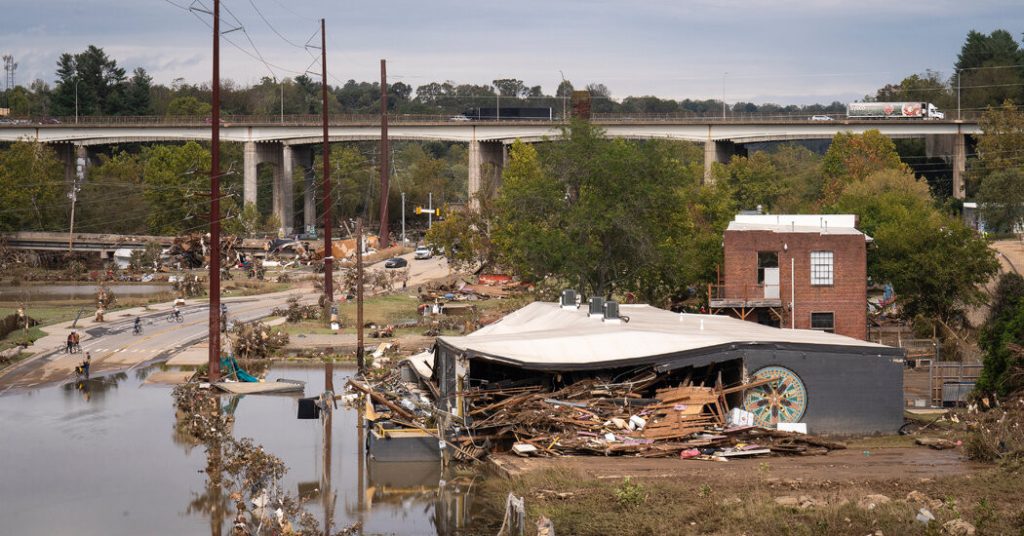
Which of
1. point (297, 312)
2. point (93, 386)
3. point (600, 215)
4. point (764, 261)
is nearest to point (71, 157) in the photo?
point (297, 312)

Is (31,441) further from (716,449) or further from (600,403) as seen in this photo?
(716,449)

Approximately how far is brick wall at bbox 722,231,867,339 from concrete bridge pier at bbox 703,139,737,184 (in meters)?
71.9

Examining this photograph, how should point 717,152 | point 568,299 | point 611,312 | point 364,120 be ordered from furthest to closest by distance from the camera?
point 364,120
point 717,152
point 568,299
point 611,312

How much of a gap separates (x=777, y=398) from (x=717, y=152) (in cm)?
9951

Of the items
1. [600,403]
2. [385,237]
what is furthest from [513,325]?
[385,237]

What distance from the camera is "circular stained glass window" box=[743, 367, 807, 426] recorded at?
3350cm

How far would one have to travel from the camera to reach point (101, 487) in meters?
31.1

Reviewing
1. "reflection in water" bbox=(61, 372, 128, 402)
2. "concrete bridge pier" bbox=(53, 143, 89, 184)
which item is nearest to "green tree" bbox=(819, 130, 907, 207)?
"reflection in water" bbox=(61, 372, 128, 402)

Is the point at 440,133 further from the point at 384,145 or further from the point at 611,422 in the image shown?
the point at 611,422

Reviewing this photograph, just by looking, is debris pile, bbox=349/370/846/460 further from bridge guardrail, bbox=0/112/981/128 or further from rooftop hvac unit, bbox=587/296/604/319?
bridge guardrail, bbox=0/112/981/128

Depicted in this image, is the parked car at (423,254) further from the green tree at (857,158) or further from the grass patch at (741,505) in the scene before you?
the grass patch at (741,505)

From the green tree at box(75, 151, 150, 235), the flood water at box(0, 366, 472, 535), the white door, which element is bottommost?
the flood water at box(0, 366, 472, 535)

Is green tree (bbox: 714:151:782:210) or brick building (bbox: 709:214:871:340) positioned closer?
brick building (bbox: 709:214:871:340)

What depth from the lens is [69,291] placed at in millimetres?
86625
